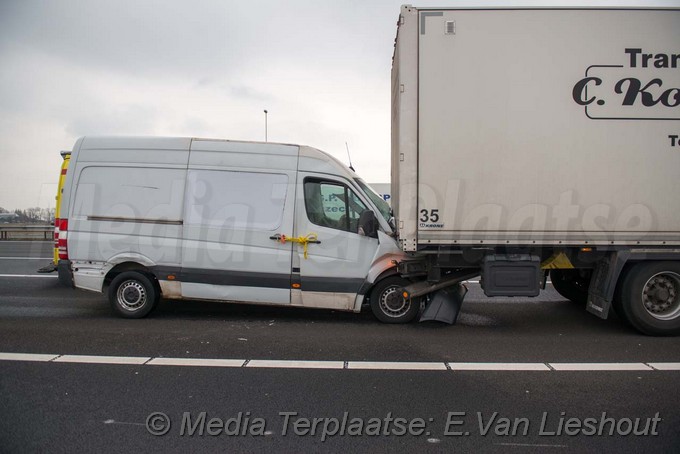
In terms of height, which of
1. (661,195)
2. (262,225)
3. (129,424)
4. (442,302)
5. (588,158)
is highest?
(588,158)

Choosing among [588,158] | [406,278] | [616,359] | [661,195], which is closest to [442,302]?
[406,278]

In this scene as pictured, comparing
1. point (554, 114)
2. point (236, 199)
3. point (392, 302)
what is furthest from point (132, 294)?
point (554, 114)

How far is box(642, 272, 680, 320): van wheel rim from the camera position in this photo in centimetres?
609

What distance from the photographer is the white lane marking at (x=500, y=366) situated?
4.83 metres

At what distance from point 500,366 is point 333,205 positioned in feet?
9.82

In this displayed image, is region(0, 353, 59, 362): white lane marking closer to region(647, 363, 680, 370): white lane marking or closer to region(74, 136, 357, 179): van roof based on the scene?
region(74, 136, 357, 179): van roof

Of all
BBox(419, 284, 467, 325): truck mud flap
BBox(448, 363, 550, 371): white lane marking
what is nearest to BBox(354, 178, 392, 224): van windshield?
BBox(419, 284, 467, 325): truck mud flap

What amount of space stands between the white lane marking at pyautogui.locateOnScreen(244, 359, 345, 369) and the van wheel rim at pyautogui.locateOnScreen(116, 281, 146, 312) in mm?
2614

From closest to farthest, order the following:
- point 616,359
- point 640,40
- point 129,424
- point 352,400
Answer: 1. point 129,424
2. point 352,400
3. point 616,359
4. point 640,40

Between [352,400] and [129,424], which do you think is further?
[352,400]

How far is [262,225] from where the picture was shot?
21.4 ft

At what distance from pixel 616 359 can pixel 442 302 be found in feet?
6.87

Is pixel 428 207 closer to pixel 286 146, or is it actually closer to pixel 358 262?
pixel 358 262

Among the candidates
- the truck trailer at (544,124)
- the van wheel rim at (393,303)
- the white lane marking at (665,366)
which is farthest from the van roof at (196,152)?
the white lane marking at (665,366)
